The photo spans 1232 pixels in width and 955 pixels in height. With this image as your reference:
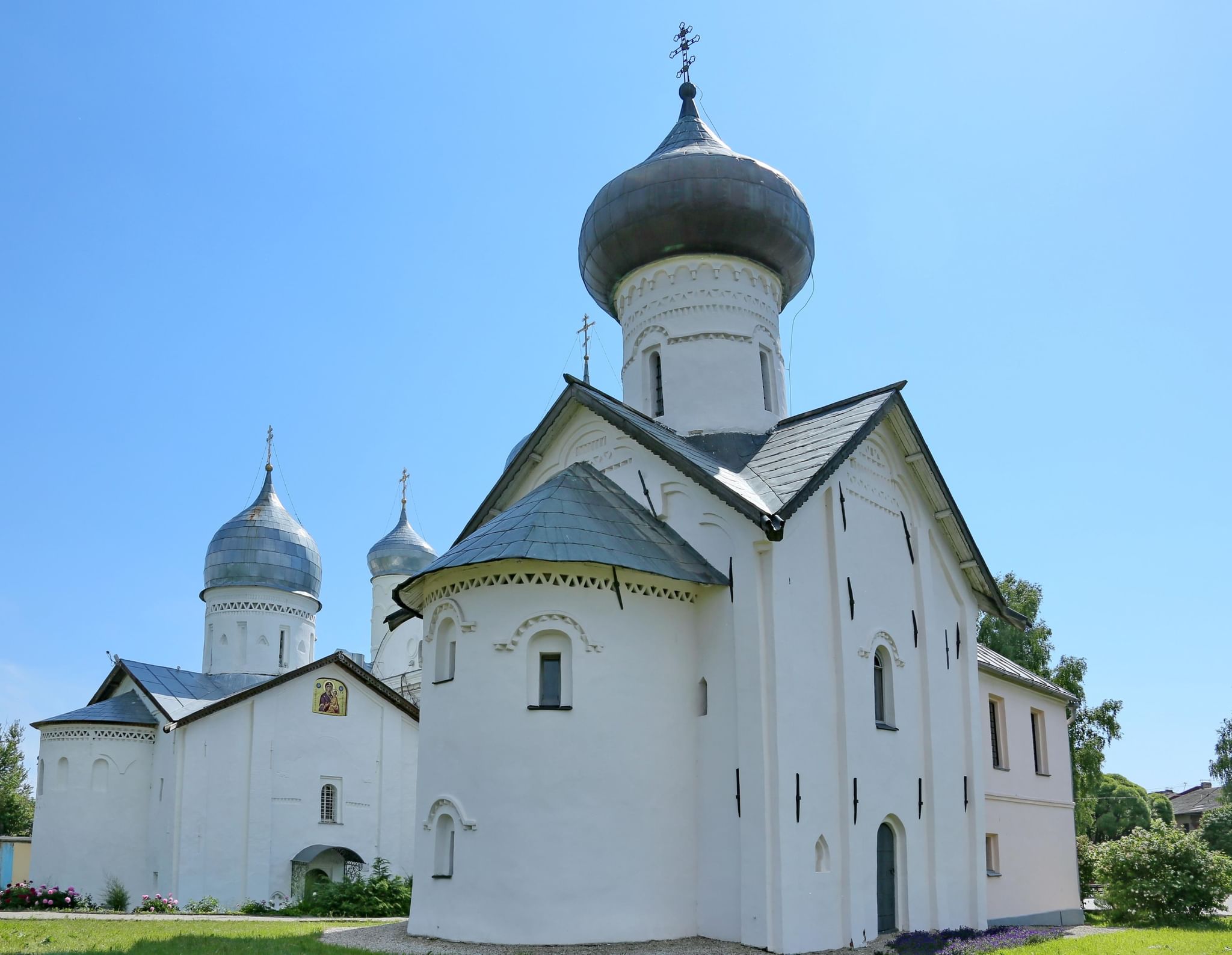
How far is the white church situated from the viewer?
10.3 meters

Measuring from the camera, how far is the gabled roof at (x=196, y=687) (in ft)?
59.8

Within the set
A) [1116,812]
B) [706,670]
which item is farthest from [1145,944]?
[1116,812]

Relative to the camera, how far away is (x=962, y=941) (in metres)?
10.5

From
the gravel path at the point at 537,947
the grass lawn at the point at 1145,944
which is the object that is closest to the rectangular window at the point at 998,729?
the grass lawn at the point at 1145,944

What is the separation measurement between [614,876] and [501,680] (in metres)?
2.13

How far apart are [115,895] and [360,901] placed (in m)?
4.95

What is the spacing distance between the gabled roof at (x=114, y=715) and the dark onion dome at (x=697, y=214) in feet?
37.9

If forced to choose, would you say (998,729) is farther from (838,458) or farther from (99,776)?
(99,776)

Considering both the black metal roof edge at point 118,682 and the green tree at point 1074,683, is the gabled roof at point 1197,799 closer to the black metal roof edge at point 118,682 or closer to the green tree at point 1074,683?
the green tree at point 1074,683

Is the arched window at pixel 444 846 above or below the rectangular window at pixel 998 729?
below

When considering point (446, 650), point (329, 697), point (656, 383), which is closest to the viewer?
point (446, 650)

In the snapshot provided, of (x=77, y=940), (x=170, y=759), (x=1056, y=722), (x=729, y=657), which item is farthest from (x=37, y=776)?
(x=1056, y=722)

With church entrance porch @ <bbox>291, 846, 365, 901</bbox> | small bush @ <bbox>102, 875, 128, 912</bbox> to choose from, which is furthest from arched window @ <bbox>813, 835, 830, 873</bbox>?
small bush @ <bbox>102, 875, 128, 912</bbox>

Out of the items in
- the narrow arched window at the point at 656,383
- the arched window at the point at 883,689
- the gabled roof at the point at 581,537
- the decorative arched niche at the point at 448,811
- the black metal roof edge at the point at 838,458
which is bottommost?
the decorative arched niche at the point at 448,811
